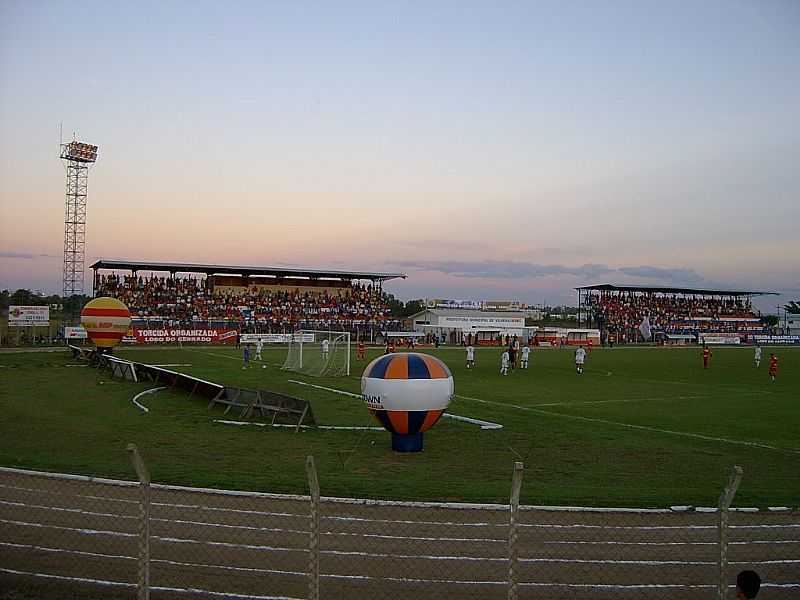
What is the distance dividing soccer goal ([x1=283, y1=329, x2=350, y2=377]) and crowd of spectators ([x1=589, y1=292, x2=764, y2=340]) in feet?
220

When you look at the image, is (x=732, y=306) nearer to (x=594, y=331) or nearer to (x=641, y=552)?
(x=594, y=331)

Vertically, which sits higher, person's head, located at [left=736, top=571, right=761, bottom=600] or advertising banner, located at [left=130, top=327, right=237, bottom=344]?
person's head, located at [left=736, top=571, right=761, bottom=600]

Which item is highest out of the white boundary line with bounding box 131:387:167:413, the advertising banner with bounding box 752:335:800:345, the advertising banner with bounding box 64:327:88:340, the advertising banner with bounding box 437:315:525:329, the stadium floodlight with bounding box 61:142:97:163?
the stadium floodlight with bounding box 61:142:97:163

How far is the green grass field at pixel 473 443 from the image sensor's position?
42.3 feet

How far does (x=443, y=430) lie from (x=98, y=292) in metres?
68.2

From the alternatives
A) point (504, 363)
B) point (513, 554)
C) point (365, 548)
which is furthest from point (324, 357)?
point (513, 554)

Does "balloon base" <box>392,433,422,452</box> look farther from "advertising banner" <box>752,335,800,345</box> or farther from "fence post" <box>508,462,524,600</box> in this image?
"advertising banner" <box>752,335,800,345</box>

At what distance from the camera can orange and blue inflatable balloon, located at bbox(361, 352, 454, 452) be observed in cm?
1634

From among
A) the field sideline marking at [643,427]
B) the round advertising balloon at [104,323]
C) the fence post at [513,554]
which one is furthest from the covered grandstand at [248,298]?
the fence post at [513,554]

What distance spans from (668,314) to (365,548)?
111 meters

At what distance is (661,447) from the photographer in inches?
719

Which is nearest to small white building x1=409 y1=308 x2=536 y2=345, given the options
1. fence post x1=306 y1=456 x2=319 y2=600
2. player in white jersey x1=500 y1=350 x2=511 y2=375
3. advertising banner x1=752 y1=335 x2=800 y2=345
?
advertising banner x1=752 y1=335 x2=800 y2=345

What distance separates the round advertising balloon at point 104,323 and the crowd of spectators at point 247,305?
33074 millimetres

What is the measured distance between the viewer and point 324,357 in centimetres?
4178
